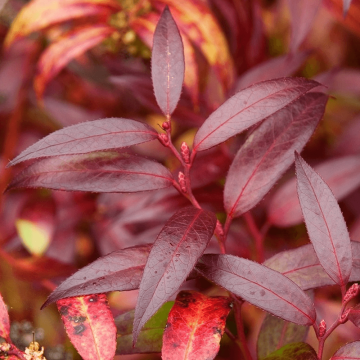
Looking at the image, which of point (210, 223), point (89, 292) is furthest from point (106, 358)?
point (210, 223)

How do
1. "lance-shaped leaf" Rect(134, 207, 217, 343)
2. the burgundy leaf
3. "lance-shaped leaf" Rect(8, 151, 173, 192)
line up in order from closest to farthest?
"lance-shaped leaf" Rect(134, 207, 217, 343), "lance-shaped leaf" Rect(8, 151, 173, 192), the burgundy leaf

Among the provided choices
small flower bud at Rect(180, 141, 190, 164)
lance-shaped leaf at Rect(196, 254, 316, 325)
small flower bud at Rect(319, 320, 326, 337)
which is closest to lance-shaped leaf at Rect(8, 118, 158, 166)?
small flower bud at Rect(180, 141, 190, 164)

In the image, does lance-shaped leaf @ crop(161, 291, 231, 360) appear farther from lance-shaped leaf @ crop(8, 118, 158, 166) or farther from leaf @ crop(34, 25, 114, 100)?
leaf @ crop(34, 25, 114, 100)

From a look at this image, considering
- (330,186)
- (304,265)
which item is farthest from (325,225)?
(330,186)

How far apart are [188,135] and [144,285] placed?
0.71m

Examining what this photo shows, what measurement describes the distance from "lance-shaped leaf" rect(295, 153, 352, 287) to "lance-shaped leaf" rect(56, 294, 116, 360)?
25 centimetres

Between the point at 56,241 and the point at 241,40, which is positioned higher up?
the point at 241,40

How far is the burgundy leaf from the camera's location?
74 centimetres

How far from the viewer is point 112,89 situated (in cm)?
108

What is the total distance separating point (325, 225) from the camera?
452 mm

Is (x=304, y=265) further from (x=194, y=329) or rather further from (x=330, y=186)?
(x=330, y=186)

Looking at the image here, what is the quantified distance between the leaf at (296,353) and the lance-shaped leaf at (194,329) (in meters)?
0.09

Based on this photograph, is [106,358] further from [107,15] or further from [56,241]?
[107,15]

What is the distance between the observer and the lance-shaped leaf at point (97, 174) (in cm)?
50
